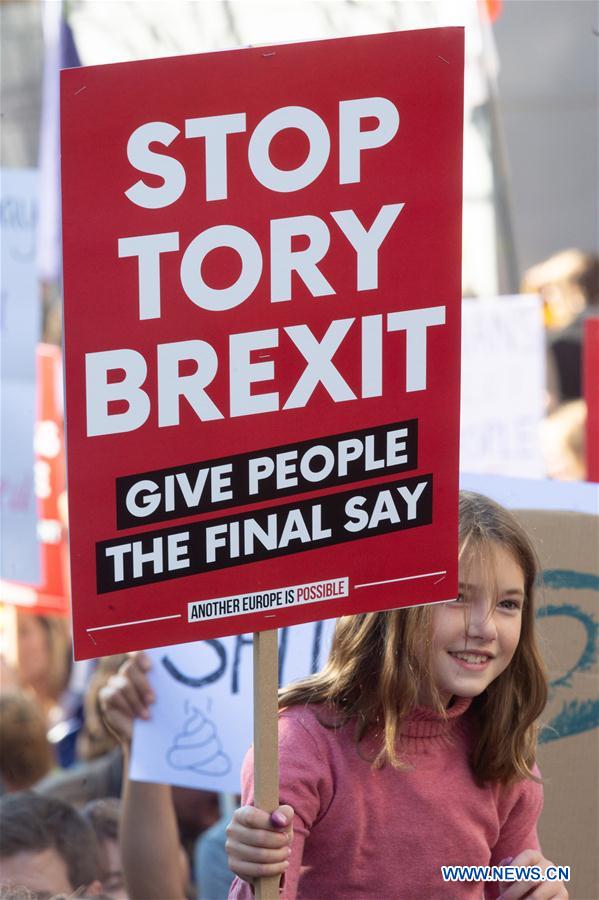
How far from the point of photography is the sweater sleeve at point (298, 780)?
5.41ft

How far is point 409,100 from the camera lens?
64.3 inches

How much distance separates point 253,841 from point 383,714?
0.28 meters

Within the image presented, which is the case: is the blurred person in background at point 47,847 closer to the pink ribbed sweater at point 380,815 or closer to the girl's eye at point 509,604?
the pink ribbed sweater at point 380,815

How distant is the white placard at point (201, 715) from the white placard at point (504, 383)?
1.56 meters

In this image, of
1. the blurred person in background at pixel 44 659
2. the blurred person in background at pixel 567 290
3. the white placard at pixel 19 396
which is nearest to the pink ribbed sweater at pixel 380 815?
the white placard at pixel 19 396

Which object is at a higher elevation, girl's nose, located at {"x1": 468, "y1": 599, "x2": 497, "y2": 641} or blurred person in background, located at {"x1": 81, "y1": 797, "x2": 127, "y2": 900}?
girl's nose, located at {"x1": 468, "y1": 599, "x2": 497, "y2": 641}

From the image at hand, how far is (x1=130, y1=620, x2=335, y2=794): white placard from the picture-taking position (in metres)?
2.58

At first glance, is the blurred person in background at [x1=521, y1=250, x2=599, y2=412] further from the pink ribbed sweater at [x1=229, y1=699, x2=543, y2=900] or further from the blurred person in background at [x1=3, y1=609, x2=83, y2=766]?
the pink ribbed sweater at [x1=229, y1=699, x2=543, y2=900]

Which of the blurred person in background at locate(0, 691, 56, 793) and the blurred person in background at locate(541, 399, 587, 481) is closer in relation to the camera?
the blurred person in background at locate(0, 691, 56, 793)

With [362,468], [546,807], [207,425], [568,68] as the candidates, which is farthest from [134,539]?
[568,68]

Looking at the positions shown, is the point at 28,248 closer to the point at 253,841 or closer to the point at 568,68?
the point at 253,841

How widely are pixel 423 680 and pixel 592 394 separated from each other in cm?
187

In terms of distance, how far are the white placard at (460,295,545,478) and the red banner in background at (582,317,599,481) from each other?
0.50 meters

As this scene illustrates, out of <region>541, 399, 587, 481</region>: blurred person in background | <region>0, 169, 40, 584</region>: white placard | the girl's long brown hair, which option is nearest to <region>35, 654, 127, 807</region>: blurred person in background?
<region>0, 169, 40, 584</region>: white placard
